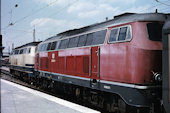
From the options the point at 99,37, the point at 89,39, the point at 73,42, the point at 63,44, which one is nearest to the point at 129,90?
the point at 99,37

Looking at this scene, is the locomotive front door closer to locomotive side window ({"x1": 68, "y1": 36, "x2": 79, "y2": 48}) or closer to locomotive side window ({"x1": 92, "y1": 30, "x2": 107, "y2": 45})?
locomotive side window ({"x1": 92, "y1": 30, "x2": 107, "y2": 45})

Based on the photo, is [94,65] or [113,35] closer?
[113,35]

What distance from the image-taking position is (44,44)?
17000 millimetres

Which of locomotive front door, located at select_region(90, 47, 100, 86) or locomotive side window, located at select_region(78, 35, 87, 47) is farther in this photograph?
locomotive side window, located at select_region(78, 35, 87, 47)

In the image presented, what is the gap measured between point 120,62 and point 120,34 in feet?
3.54

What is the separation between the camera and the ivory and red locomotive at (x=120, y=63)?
24.0 feet

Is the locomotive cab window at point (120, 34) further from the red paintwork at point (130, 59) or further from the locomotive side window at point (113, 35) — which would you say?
the red paintwork at point (130, 59)

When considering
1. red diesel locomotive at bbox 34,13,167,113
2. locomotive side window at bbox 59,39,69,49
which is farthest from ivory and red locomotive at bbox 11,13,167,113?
locomotive side window at bbox 59,39,69,49

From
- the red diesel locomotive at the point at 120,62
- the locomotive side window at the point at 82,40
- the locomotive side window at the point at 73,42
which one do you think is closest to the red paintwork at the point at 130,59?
the red diesel locomotive at the point at 120,62

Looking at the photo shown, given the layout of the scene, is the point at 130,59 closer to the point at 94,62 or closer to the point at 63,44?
the point at 94,62

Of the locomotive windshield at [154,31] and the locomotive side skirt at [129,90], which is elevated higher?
the locomotive windshield at [154,31]

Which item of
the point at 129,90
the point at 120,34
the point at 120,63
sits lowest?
the point at 129,90

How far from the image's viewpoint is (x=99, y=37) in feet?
31.2

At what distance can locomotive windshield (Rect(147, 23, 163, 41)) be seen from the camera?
25.1 feet
